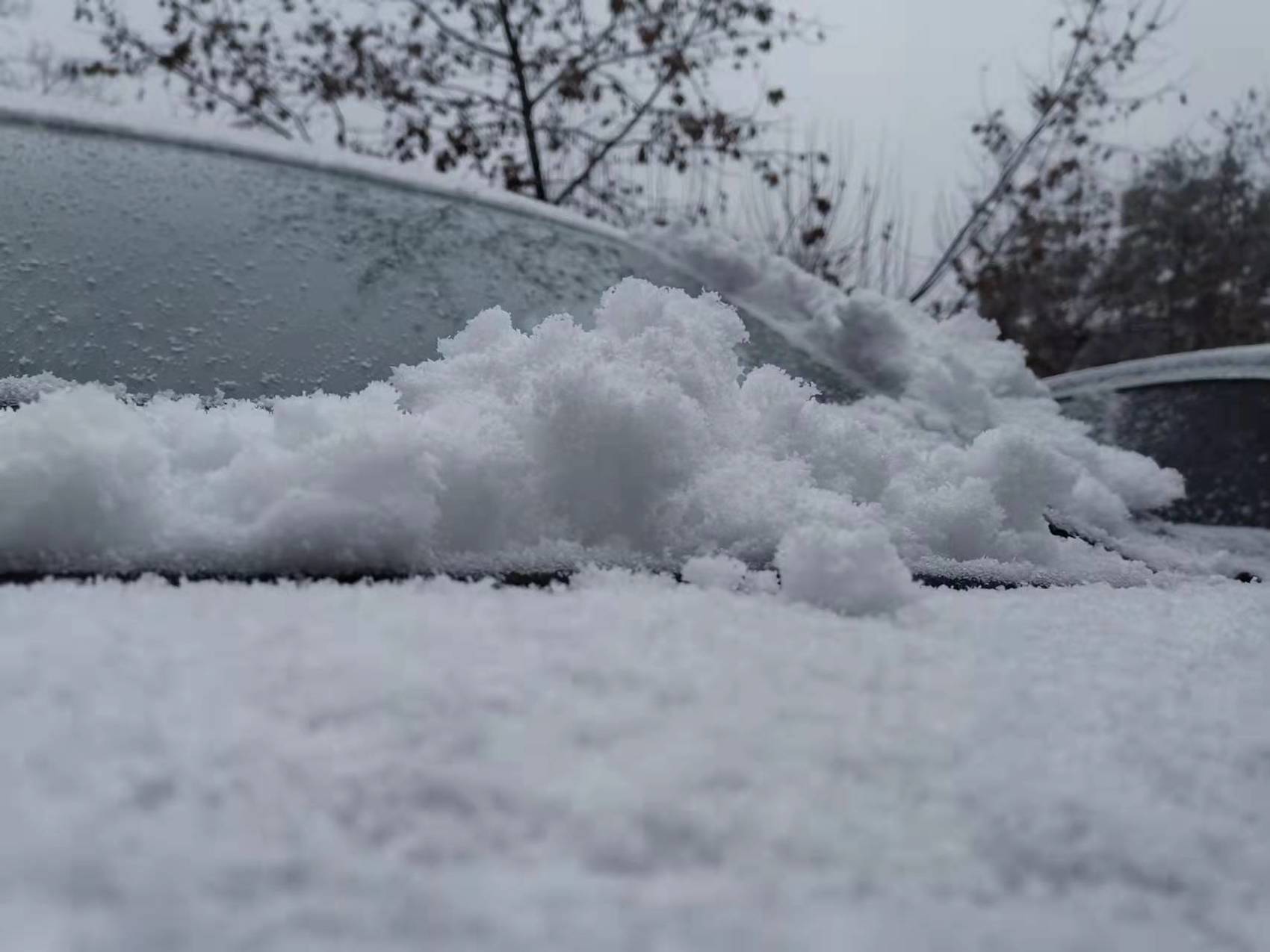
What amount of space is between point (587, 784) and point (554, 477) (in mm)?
535

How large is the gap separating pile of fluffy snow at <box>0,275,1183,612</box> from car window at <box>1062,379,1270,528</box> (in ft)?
3.08

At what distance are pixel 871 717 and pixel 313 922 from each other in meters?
0.33

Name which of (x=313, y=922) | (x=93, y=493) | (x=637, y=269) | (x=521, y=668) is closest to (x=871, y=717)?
(x=521, y=668)

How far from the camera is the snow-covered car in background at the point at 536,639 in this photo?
448 millimetres

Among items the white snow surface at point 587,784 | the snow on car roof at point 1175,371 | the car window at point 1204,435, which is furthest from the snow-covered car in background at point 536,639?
the snow on car roof at point 1175,371

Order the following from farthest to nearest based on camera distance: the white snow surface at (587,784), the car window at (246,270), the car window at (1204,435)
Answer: the car window at (1204,435), the car window at (246,270), the white snow surface at (587,784)

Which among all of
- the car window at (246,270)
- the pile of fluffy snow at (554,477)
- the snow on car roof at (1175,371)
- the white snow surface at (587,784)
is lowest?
the white snow surface at (587,784)

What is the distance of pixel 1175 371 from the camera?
7.84 ft

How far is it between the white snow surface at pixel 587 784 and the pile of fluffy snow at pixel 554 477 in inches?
5.2

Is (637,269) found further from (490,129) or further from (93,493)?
(490,129)

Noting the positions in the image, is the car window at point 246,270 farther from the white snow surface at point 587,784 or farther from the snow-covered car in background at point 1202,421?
the snow-covered car in background at point 1202,421

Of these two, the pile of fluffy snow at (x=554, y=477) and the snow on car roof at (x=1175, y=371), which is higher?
the snow on car roof at (x=1175, y=371)

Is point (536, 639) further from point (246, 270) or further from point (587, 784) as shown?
point (246, 270)

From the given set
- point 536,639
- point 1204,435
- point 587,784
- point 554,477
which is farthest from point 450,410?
point 1204,435
